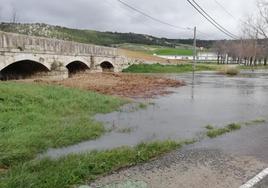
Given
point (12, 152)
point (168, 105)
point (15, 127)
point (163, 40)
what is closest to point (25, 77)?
point (168, 105)

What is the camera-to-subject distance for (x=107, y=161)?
673 centimetres

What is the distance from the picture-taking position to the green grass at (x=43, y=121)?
763cm

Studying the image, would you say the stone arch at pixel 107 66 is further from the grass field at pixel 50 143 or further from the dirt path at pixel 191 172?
the dirt path at pixel 191 172

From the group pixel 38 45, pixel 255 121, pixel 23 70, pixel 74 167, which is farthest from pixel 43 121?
pixel 23 70

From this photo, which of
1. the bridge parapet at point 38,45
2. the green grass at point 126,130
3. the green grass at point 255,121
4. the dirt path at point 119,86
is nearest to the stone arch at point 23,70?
the bridge parapet at point 38,45

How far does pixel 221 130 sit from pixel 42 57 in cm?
1598

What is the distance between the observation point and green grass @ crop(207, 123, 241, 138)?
968 cm

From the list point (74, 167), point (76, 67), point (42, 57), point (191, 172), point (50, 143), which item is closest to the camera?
point (74, 167)

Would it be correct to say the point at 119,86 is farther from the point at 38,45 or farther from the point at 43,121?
the point at 43,121

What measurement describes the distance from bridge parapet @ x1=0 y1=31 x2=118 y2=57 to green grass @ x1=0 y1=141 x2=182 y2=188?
13.5 metres

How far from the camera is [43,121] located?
10250 mm

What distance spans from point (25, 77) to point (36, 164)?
20444mm

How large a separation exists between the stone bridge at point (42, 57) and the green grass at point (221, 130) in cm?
1240

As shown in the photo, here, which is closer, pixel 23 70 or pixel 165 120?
pixel 165 120
